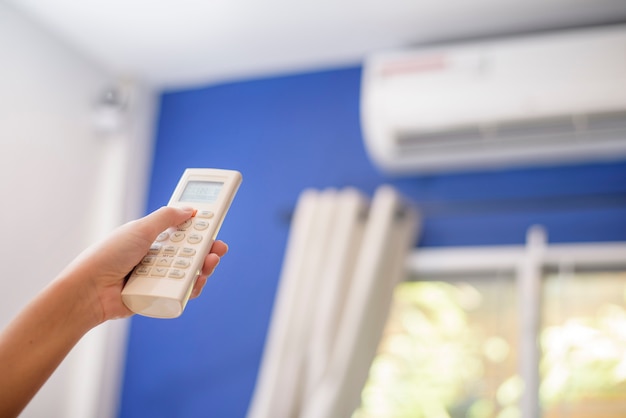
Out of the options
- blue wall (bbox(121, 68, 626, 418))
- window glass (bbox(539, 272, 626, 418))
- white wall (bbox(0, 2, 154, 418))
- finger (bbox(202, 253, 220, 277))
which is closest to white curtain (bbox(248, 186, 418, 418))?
blue wall (bbox(121, 68, 626, 418))

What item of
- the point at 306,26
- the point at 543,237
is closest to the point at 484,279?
the point at 543,237

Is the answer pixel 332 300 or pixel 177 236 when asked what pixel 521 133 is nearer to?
pixel 332 300

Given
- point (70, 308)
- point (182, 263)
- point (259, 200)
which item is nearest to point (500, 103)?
point (259, 200)

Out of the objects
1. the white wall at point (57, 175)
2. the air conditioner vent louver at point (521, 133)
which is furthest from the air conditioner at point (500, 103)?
the white wall at point (57, 175)

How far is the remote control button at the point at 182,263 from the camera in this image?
3.26 feet

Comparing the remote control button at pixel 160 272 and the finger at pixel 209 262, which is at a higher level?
the finger at pixel 209 262

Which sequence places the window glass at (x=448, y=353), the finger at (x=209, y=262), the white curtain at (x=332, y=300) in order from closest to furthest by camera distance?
the finger at (x=209, y=262) < the white curtain at (x=332, y=300) < the window glass at (x=448, y=353)

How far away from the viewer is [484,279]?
223 cm

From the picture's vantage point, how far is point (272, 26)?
229cm

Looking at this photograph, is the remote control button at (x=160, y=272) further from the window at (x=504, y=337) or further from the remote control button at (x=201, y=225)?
the window at (x=504, y=337)

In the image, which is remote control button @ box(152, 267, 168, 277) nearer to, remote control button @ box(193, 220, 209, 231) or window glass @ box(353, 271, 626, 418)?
remote control button @ box(193, 220, 209, 231)

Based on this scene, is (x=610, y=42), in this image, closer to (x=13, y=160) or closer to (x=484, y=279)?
(x=484, y=279)

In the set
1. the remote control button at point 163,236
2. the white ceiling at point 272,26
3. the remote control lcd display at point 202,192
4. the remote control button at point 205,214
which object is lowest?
the remote control button at point 163,236

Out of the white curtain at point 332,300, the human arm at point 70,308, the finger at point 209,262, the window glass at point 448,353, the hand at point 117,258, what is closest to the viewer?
the human arm at point 70,308
